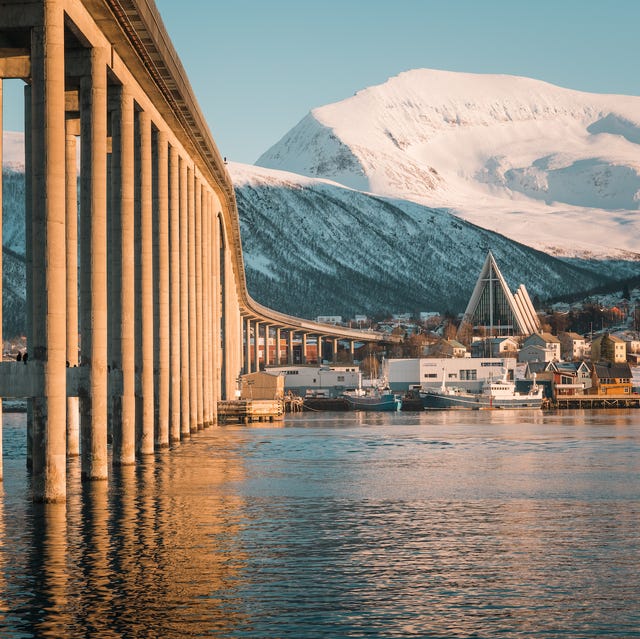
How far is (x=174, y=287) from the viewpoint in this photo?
91188 mm

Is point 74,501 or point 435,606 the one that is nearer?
point 435,606

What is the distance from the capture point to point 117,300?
67.0 m

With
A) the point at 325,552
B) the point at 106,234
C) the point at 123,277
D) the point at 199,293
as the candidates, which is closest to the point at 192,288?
the point at 199,293

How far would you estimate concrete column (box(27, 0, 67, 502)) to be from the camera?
4766 cm

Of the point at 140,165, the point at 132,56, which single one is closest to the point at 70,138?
the point at 140,165

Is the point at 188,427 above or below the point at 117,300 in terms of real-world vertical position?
below

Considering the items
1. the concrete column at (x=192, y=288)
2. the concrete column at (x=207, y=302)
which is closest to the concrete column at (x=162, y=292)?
the concrete column at (x=192, y=288)

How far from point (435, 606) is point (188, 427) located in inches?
2885

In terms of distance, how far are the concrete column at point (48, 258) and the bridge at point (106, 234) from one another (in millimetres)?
52

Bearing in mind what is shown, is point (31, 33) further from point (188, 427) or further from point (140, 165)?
point (188, 427)

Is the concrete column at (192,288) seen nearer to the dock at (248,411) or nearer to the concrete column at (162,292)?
the concrete column at (162,292)

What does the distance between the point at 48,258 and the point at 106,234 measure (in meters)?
20.3

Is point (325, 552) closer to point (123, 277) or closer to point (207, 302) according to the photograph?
point (123, 277)

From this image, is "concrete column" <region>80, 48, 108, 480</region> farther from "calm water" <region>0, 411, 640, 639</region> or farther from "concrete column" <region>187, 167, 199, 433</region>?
"concrete column" <region>187, 167, 199, 433</region>
